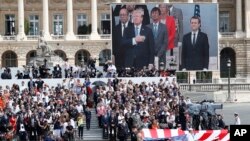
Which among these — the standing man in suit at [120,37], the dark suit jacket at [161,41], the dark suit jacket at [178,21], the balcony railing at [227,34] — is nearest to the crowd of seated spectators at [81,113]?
the dark suit jacket at [161,41]

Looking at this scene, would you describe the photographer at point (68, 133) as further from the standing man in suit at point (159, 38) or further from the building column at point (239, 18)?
the building column at point (239, 18)

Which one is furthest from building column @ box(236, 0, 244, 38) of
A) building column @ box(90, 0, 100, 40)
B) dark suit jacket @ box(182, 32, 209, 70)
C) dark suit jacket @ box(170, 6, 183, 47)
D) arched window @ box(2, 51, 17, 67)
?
dark suit jacket @ box(170, 6, 183, 47)

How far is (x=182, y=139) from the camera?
2980cm

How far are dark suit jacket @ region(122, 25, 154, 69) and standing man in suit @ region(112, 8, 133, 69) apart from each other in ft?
1.22

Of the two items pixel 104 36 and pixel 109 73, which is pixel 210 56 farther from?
pixel 104 36

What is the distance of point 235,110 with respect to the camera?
188 feet

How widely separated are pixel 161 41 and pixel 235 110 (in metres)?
11.0

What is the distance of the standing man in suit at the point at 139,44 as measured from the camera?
6588cm

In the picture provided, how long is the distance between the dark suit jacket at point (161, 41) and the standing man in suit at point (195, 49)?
64.9 inches

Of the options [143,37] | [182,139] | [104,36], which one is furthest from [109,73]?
[104,36]

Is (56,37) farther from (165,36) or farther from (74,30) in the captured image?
(165,36)

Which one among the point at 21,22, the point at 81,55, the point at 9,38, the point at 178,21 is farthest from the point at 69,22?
the point at 178,21

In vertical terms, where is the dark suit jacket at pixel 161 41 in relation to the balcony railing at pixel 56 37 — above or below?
below

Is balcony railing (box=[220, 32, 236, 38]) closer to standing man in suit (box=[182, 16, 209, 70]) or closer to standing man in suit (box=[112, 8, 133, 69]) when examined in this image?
standing man in suit (box=[182, 16, 209, 70])
